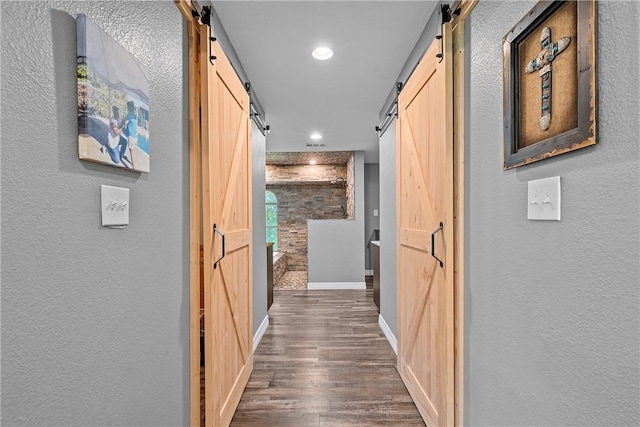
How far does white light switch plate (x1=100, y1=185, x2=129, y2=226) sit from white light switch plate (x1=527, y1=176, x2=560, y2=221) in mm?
1275

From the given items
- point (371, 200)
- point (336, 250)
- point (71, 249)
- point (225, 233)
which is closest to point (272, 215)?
point (371, 200)

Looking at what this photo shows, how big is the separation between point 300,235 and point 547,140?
23.2 ft

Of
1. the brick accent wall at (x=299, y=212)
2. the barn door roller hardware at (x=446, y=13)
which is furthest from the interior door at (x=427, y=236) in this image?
the brick accent wall at (x=299, y=212)

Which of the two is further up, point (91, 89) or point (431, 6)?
point (431, 6)

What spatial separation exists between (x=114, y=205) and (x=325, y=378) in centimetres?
200

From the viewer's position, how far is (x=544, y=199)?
3.16 ft

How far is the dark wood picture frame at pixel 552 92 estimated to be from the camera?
2.60 feet

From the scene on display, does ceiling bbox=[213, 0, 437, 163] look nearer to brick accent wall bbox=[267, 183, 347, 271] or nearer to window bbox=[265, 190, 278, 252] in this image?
brick accent wall bbox=[267, 183, 347, 271]

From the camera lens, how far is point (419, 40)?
2.09m

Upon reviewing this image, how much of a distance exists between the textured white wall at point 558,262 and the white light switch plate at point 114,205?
128cm

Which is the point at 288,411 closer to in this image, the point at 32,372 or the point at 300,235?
the point at 32,372

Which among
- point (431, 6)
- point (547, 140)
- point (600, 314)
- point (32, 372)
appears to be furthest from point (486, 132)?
point (32, 372)

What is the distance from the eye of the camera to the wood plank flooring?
1.94 metres

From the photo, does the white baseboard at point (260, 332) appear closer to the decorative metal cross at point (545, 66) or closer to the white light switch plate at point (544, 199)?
the white light switch plate at point (544, 199)
